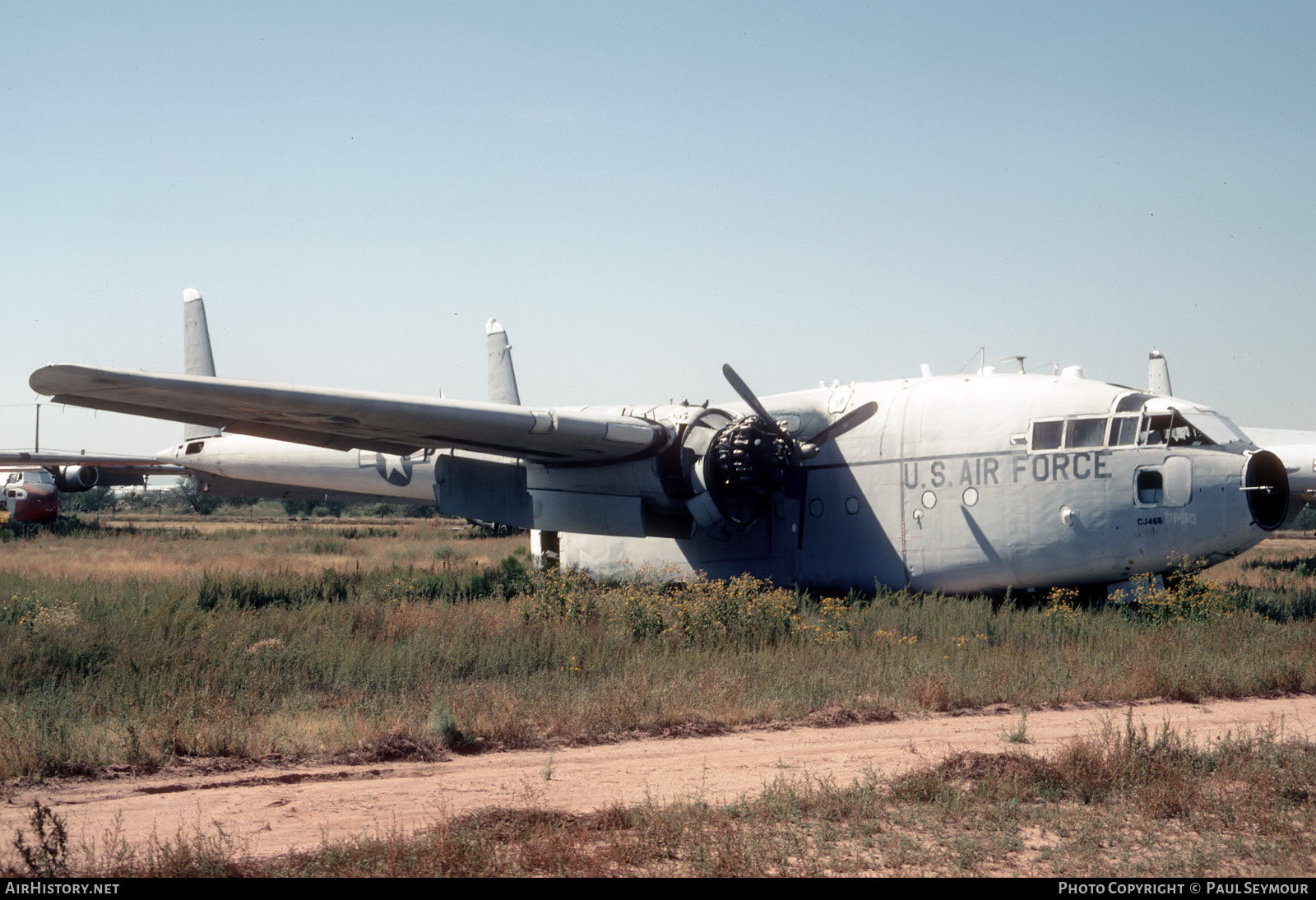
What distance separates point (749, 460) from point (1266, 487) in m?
6.83

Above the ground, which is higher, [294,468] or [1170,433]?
[1170,433]

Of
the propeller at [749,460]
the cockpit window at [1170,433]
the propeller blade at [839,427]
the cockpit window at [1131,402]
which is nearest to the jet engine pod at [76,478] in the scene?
the propeller at [749,460]

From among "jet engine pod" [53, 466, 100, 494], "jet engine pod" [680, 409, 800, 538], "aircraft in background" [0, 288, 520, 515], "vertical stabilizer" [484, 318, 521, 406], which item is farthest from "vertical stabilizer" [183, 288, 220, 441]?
"jet engine pod" [53, 466, 100, 494]

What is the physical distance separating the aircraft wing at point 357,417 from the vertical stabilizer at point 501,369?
469 inches

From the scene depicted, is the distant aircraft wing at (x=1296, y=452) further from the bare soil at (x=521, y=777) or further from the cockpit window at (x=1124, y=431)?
the bare soil at (x=521, y=777)

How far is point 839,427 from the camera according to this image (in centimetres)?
1678

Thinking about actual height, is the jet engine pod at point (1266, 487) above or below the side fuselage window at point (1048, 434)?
below

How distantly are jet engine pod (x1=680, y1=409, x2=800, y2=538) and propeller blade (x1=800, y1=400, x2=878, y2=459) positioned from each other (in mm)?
279

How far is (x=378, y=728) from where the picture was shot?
333 inches

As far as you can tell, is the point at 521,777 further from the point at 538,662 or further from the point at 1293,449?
the point at 1293,449

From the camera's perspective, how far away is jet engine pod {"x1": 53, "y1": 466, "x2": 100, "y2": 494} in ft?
166

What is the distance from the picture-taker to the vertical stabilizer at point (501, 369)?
3006cm

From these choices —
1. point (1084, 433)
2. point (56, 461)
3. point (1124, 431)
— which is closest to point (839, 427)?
point (1084, 433)

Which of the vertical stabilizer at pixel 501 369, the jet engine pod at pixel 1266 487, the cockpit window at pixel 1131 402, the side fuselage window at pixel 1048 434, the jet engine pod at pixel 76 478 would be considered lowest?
the jet engine pod at pixel 76 478
